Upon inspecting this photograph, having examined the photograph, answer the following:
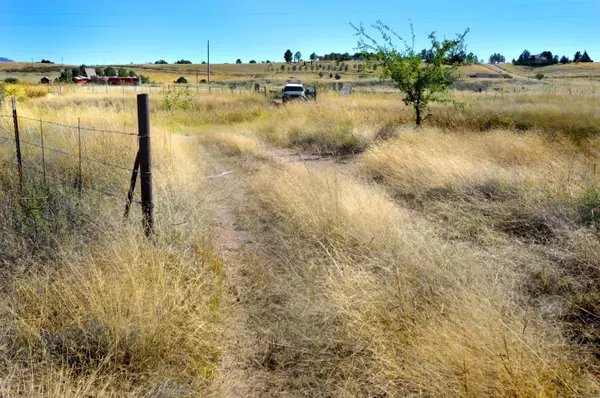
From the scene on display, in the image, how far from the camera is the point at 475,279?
3393mm

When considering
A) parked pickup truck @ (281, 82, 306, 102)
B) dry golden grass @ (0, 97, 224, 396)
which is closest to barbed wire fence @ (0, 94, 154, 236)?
dry golden grass @ (0, 97, 224, 396)

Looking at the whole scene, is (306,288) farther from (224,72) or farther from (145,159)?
(224,72)

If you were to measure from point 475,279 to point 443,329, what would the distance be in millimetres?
697

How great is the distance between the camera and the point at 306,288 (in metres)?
3.79

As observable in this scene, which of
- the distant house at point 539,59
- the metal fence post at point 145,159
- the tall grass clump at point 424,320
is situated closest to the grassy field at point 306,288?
the tall grass clump at point 424,320

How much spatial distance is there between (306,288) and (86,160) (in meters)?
4.77

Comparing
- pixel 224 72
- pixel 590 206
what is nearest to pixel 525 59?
pixel 224 72

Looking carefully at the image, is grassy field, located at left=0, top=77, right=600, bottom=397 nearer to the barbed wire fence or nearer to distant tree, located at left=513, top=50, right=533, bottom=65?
the barbed wire fence

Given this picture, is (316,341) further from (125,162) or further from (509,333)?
(125,162)

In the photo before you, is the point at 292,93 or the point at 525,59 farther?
the point at 525,59

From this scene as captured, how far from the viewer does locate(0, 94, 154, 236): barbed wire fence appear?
412cm

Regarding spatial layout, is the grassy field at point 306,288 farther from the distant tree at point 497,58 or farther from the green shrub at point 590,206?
the distant tree at point 497,58

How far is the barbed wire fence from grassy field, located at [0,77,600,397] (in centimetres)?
9

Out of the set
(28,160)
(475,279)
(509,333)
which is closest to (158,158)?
(28,160)
